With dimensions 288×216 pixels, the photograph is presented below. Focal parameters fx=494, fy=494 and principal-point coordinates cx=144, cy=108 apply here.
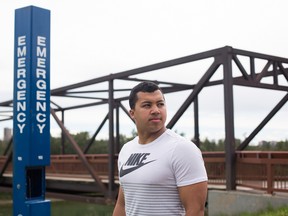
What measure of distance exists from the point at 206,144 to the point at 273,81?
28.2 metres

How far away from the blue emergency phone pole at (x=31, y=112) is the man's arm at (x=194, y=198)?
13.7 ft

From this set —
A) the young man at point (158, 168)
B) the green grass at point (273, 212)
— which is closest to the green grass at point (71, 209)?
the green grass at point (273, 212)

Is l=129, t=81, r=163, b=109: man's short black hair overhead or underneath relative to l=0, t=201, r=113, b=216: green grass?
overhead

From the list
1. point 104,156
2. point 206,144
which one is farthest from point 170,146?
point 206,144

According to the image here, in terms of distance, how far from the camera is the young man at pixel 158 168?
2.58 metres

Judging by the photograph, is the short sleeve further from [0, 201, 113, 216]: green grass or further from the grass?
[0, 201, 113, 216]: green grass

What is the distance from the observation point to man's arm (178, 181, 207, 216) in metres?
2.56

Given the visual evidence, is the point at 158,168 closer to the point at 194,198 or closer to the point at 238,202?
the point at 194,198

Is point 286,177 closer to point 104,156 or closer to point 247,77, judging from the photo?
point 247,77

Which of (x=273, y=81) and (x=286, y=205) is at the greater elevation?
(x=273, y=81)

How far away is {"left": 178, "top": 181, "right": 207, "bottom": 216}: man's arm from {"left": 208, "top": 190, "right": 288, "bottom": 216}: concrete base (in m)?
7.55

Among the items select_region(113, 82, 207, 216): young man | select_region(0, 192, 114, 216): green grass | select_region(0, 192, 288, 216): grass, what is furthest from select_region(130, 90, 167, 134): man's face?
select_region(0, 192, 114, 216): green grass

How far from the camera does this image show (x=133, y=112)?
9.57 ft

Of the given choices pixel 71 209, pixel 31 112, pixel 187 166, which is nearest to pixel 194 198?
pixel 187 166
